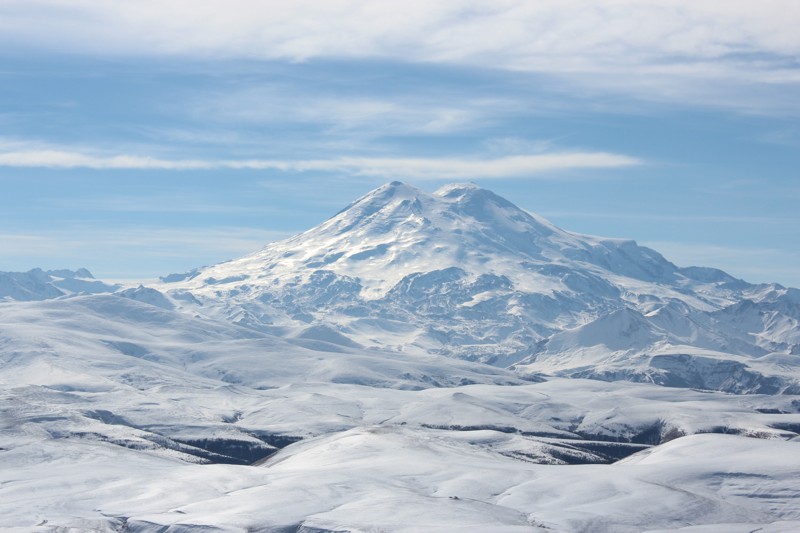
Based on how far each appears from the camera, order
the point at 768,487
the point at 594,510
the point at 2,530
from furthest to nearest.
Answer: the point at 768,487 → the point at 594,510 → the point at 2,530

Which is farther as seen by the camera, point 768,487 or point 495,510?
point 768,487

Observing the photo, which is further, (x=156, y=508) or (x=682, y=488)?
(x=682, y=488)

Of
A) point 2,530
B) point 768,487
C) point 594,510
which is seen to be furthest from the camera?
point 768,487

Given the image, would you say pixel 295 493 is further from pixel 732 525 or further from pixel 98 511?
pixel 732 525

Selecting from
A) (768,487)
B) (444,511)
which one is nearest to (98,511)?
(444,511)

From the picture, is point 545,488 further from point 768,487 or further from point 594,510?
point 768,487

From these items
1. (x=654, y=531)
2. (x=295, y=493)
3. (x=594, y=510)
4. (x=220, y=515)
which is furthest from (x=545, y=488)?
(x=220, y=515)

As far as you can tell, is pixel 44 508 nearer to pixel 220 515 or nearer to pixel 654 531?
pixel 220 515

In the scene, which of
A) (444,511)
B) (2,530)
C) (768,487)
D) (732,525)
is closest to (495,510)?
(444,511)
